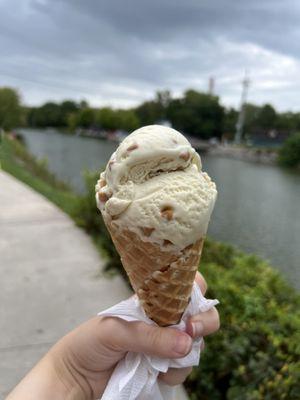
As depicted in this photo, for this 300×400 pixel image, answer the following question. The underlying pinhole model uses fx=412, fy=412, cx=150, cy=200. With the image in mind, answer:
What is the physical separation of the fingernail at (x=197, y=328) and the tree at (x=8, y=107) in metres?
27.6

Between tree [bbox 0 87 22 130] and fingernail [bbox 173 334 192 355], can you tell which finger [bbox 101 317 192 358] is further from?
tree [bbox 0 87 22 130]

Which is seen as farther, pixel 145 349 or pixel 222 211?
pixel 222 211

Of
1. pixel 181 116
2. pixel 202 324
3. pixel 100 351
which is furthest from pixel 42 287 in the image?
pixel 181 116

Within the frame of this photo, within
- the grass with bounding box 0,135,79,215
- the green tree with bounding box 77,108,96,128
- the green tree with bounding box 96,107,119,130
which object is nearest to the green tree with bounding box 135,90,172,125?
the green tree with bounding box 96,107,119,130

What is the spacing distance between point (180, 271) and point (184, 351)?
0.93 ft

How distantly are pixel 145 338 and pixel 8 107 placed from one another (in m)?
31.6

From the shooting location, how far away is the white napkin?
150 centimetres

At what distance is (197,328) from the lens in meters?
1.56

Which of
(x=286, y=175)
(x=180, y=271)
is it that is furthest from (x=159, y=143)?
(x=286, y=175)

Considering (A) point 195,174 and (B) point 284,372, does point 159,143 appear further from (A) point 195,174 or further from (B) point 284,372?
(B) point 284,372

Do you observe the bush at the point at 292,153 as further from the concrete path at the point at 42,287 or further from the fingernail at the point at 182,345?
the fingernail at the point at 182,345

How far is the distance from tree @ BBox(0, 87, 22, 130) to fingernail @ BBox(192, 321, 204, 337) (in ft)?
90.4

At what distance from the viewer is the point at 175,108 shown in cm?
3656

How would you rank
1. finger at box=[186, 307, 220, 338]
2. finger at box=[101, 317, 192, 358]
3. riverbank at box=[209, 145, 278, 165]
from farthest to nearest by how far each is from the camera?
1. riverbank at box=[209, 145, 278, 165]
2. finger at box=[186, 307, 220, 338]
3. finger at box=[101, 317, 192, 358]
